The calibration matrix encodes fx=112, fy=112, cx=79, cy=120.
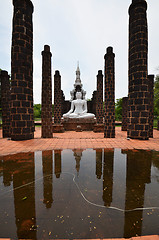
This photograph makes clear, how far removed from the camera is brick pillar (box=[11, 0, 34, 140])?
4.96 m

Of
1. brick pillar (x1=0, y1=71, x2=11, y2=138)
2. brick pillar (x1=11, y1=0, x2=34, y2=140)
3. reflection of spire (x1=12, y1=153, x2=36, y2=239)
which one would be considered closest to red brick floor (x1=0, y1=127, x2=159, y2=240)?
brick pillar (x1=11, y1=0, x2=34, y2=140)

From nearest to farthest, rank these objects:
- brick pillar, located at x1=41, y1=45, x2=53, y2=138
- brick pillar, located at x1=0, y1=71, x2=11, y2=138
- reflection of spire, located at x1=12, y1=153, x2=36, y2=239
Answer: reflection of spire, located at x1=12, y1=153, x2=36, y2=239, brick pillar, located at x1=41, y1=45, x2=53, y2=138, brick pillar, located at x1=0, y1=71, x2=11, y2=138

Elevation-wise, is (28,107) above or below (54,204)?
above

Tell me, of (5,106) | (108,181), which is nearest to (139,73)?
(108,181)

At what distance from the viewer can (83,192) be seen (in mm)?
1524

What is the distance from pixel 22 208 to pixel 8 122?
257 inches

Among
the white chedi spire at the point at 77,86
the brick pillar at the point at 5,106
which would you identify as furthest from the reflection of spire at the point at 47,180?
the white chedi spire at the point at 77,86

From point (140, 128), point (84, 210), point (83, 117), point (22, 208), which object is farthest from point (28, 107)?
point (83, 117)

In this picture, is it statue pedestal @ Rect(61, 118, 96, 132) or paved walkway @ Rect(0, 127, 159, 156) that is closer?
→ paved walkway @ Rect(0, 127, 159, 156)

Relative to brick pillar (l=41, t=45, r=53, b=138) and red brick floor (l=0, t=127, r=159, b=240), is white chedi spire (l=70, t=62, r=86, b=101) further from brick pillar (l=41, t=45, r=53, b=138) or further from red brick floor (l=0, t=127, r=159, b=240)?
red brick floor (l=0, t=127, r=159, b=240)

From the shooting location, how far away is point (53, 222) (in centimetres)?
107

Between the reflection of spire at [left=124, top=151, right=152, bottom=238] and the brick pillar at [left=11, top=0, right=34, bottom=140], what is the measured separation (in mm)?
4481

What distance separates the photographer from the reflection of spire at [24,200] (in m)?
0.99

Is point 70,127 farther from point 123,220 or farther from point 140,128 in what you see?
point 123,220
